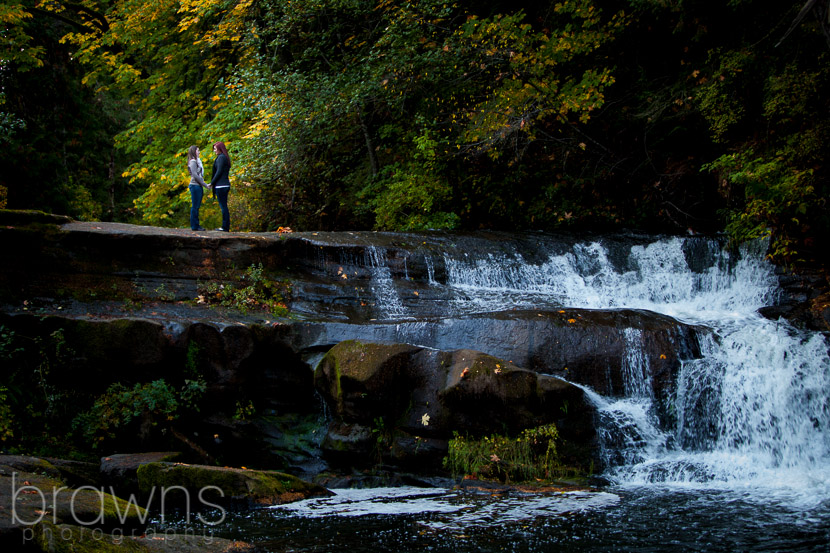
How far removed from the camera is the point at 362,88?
47.7 feet

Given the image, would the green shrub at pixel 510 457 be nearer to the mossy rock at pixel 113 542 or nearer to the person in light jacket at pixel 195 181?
the mossy rock at pixel 113 542

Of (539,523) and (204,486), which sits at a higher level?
(204,486)

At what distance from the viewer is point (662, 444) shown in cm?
798

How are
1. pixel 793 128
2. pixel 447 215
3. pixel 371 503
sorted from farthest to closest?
pixel 447 215 → pixel 793 128 → pixel 371 503

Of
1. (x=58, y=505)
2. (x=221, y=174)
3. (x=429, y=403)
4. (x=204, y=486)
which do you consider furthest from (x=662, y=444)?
(x=221, y=174)

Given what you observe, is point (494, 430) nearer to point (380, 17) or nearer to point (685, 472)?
point (685, 472)

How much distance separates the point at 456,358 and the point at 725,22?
972 centimetres

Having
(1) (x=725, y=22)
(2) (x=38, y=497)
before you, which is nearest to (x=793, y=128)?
(1) (x=725, y=22)

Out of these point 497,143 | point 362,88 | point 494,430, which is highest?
point 362,88

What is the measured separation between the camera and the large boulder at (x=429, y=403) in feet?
25.5

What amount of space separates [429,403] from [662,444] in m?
3.02

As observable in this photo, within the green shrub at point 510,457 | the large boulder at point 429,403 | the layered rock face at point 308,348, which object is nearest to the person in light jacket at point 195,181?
the layered rock face at point 308,348

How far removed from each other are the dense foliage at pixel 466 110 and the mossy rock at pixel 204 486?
9401 mm

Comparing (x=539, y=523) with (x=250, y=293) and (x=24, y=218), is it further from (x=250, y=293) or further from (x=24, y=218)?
(x=24, y=218)
